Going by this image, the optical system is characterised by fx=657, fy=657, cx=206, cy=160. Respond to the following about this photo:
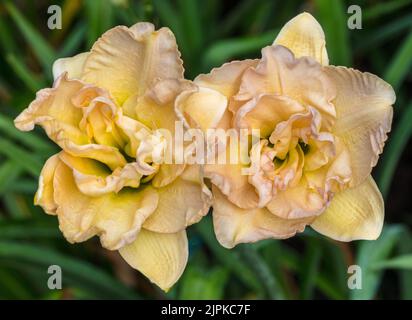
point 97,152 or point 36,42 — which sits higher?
point 36,42

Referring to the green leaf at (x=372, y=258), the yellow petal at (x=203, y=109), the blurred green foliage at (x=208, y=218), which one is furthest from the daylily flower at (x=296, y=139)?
the green leaf at (x=372, y=258)

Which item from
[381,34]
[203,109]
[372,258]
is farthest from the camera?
[381,34]

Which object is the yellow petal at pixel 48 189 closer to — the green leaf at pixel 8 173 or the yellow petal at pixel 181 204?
the yellow petal at pixel 181 204

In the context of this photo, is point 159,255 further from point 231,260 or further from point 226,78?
point 231,260

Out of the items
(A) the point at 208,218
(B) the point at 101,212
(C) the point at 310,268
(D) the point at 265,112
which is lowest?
(C) the point at 310,268

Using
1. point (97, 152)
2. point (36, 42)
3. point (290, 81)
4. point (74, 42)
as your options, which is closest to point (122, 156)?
point (97, 152)
